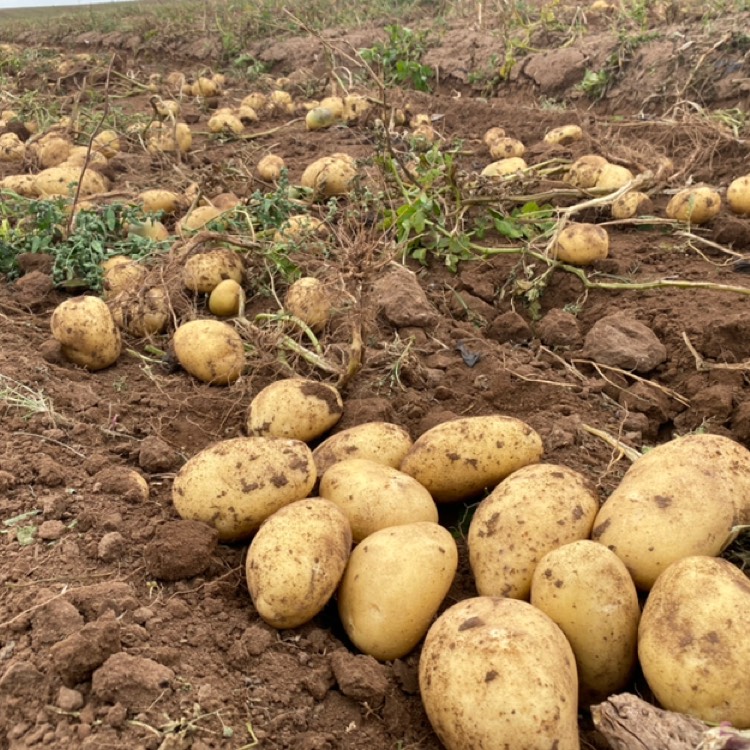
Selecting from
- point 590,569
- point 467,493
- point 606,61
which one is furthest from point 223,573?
point 606,61

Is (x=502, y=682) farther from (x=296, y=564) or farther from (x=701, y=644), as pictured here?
(x=296, y=564)

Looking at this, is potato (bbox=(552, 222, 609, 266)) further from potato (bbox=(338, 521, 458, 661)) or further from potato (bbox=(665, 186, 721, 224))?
potato (bbox=(338, 521, 458, 661))

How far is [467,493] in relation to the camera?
7.92ft

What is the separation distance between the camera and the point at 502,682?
159 cm

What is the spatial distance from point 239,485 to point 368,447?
45cm

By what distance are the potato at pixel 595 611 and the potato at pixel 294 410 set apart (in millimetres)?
1094

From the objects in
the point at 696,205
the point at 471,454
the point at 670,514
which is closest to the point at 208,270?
the point at 471,454

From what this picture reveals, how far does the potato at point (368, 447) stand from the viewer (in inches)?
96.1

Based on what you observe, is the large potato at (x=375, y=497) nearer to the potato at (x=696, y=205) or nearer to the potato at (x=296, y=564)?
the potato at (x=296, y=564)

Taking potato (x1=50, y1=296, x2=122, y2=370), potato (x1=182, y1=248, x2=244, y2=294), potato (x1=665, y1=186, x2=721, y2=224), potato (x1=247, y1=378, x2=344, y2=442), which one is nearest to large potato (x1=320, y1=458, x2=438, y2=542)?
potato (x1=247, y1=378, x2=344, y2=442)

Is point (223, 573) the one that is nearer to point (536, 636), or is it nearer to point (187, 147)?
point (536, 636)

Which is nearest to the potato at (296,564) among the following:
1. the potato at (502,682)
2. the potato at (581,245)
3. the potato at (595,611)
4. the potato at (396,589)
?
the potato at (396,589)

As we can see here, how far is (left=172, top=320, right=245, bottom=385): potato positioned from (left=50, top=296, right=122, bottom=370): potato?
318 millimetres

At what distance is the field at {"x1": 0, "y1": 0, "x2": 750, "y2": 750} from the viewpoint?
1747 mm
